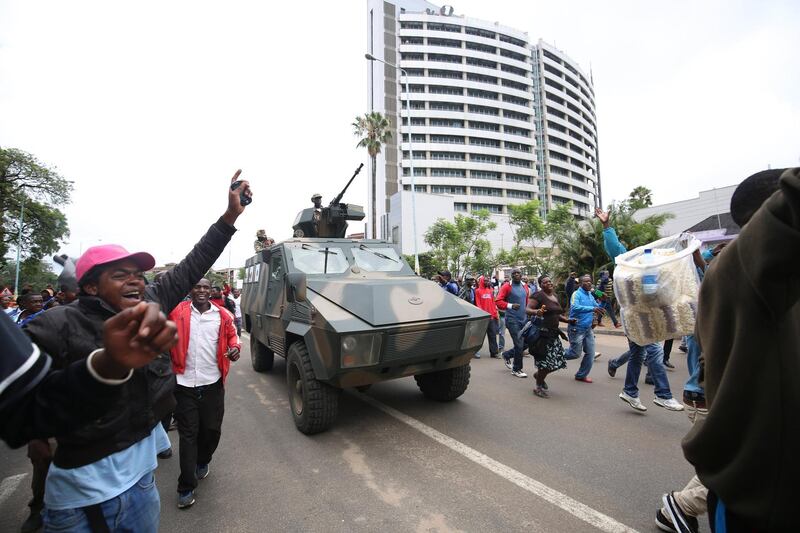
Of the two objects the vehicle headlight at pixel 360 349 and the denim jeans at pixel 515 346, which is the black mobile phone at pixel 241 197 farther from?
the denim jeans at pixel 515 346

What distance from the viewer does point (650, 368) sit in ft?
14.7

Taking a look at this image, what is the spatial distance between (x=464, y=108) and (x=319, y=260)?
5458cm

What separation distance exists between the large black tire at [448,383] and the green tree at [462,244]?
83.1 ft

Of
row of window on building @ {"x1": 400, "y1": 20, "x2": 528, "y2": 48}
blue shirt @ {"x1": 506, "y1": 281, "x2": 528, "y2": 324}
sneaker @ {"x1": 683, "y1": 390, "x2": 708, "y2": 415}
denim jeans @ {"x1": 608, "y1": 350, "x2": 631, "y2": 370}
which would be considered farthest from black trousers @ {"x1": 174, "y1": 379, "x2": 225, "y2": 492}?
row of window on building @ {"x1": 400, "y1": 20, "x2": 528, "y2": 48}

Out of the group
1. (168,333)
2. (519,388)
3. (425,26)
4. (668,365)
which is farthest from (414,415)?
(425,26)

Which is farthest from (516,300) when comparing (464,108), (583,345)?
(464,108)

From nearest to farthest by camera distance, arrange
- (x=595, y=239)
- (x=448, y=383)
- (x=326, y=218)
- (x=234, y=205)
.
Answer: (x=234, y=205) → (x=448, y=383) → (x=326, y=218) → (x=595, y=239)

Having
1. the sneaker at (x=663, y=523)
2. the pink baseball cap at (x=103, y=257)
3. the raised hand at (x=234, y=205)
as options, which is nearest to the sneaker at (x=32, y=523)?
the pink baseball cap at (x=103, y=257)

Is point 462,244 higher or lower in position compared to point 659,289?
higher

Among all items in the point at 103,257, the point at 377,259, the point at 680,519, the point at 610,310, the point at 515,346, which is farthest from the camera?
the point at 610,310

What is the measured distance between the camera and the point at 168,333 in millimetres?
946

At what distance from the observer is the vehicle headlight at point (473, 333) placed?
4035mm

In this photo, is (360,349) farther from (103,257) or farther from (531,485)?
(103,257)

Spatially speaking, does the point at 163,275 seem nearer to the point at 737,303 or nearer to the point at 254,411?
the point at 737,303
